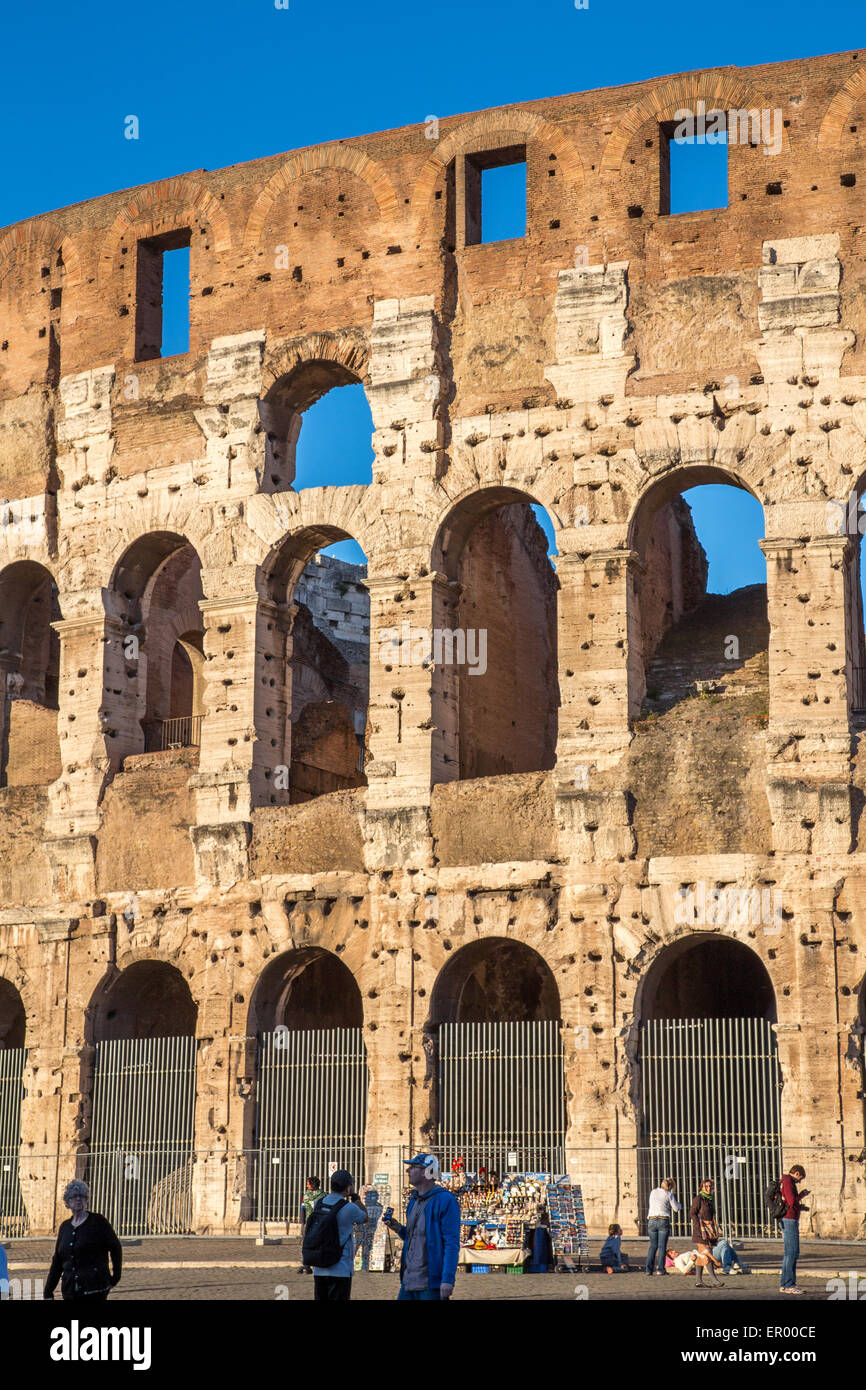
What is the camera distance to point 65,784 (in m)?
21.6

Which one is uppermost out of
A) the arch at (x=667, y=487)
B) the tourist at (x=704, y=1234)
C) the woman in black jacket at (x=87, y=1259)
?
the arch at (x=667, y=487)

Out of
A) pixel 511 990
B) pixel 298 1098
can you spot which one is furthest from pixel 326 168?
pixel 298 1098

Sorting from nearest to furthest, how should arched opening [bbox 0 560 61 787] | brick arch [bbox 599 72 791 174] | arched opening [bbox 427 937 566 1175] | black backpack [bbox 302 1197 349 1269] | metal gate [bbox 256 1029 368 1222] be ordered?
black backpack [bbox 302 1197 349 1269], arched opening [bbox 427 937 566 1175], metal gate [bbox 256 1029 368 1222], brick arch [bbox 599 72 791 174], arched opening [bbox 0 560 61 787]

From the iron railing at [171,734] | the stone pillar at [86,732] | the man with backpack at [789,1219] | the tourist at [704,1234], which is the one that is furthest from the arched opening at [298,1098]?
the man with backpack at [789,1219]

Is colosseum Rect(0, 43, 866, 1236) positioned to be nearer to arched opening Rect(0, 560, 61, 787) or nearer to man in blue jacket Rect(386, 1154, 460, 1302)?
arched opening Rect(0, 560, 61, 787)

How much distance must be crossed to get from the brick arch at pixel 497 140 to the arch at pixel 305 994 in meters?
8.19

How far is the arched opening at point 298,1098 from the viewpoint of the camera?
62.6 feet

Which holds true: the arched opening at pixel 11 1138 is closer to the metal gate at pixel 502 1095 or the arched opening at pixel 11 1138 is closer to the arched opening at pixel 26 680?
the arched opening at pixel 26 680

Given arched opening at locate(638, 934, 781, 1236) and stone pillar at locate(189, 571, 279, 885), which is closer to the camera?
arched opening at locate(638, 934, 781, 1236)

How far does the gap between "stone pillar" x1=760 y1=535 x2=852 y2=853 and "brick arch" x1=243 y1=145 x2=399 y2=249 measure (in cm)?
603

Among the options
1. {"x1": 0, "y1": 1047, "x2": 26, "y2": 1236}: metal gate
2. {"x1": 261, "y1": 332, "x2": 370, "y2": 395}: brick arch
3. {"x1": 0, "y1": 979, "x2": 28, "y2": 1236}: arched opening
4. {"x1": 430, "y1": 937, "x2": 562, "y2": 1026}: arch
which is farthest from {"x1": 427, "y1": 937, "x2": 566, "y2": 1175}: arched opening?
{"x1": 261, "y1": 332, "x2": 370, "y2": 395}: brick arch

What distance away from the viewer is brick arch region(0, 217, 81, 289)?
75.6 ft

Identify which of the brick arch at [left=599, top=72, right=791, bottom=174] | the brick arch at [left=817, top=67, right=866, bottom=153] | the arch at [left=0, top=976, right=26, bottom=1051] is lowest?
the arch at [left=0, top=976, right=26, bottom=1051]

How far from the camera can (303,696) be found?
2572 centimetres
